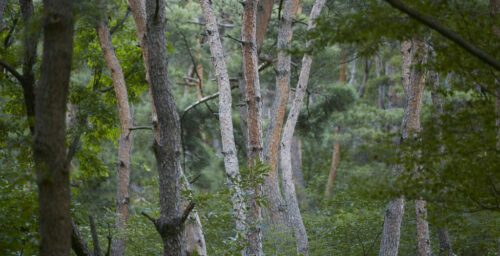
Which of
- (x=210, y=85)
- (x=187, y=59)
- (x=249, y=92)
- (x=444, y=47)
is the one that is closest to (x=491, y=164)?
(x=444, y=47)

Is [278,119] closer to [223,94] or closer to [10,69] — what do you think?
[223,94]

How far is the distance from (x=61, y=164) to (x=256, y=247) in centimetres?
394

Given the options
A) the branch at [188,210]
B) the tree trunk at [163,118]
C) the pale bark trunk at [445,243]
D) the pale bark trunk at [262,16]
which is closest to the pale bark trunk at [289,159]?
the pale bark trunk at [262,16]

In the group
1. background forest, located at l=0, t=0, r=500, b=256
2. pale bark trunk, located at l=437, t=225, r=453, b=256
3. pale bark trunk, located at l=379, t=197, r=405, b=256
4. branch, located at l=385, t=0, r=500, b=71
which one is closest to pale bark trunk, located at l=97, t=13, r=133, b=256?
background forest, located at l=0, t=0, r=500, b=256

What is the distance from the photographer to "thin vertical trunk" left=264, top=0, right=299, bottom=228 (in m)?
9.27

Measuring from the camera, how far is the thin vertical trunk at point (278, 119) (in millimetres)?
9273

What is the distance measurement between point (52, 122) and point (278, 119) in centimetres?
648

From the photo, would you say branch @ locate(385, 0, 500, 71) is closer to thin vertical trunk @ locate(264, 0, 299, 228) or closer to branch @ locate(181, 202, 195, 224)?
branch @ locate(181, 202, 195, 224)

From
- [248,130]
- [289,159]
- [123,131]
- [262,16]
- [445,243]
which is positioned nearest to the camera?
[248,130]

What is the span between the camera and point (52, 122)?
10.6 feet

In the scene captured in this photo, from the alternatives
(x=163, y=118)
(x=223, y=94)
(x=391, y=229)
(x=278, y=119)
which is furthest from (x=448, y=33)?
(x=278, y=119)

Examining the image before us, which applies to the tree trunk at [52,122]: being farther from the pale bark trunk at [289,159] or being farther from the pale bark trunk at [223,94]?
the pale bark trunk at [289,159]

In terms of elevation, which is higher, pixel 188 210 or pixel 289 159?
pixel 289 159

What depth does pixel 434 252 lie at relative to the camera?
33.7 feet
